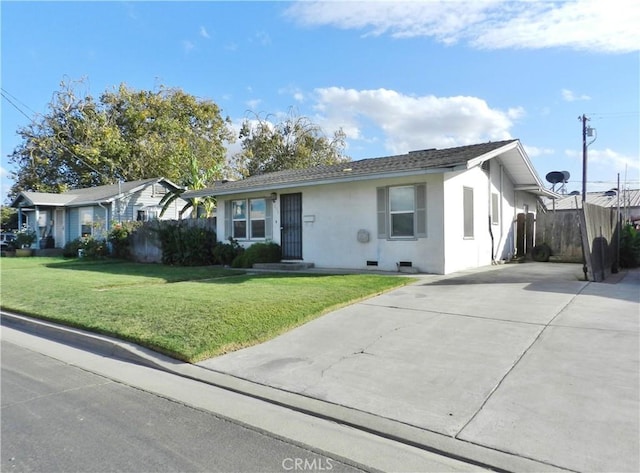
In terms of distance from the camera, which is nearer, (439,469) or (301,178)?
(439,469)

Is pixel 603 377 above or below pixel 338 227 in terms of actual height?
below

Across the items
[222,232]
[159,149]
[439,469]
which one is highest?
[159,149]

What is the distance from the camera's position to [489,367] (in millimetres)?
4914

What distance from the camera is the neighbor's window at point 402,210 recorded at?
12352 millimetres

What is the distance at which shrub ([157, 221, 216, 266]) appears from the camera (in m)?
17.1

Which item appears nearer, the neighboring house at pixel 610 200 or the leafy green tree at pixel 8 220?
the neighboring house at pixel 610 200

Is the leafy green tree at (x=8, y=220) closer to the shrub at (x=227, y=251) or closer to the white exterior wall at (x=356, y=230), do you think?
the shrub at (x=227, y=251)

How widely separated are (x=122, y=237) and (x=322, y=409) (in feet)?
64.0

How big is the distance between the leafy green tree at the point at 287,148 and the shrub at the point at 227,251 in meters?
21.0

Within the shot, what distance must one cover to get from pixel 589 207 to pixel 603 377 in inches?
294

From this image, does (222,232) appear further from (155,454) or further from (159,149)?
(159,149)

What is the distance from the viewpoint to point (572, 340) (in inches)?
223

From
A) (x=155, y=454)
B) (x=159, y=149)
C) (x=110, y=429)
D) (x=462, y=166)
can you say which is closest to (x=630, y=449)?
(x=155, y=454)

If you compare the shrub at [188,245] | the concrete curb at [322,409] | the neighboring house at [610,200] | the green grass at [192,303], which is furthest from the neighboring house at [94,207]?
the neighboring house at [610,200]
